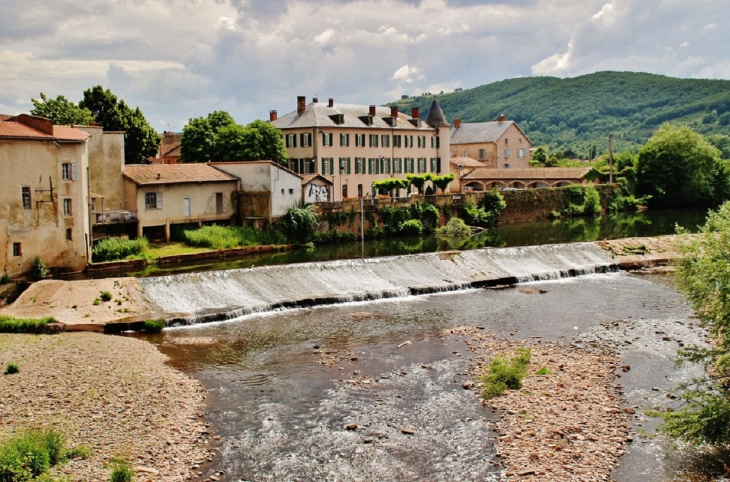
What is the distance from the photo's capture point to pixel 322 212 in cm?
5281

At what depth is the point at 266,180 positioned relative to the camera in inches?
1927

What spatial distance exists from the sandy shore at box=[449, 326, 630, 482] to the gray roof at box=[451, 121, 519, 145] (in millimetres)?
68334

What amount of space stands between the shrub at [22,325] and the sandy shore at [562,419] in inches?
611

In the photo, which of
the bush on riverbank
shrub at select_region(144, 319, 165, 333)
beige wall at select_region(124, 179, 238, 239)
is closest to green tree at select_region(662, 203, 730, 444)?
the bush on riverbank

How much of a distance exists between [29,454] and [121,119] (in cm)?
4489

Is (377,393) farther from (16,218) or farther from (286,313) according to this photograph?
(16,218)

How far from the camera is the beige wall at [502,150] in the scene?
91.2 m

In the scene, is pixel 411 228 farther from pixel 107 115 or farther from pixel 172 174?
pixel 107 115

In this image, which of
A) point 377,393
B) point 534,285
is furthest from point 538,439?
point 534,285

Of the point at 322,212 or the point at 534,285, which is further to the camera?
the point at 322,212

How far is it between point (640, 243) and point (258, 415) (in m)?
35.6

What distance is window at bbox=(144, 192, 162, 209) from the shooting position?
4447 cm

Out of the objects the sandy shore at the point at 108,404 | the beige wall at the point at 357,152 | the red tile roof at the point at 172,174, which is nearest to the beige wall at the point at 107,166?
the red tile roof at the point at 172,174

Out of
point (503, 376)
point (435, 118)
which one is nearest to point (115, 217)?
point (503, 376)
